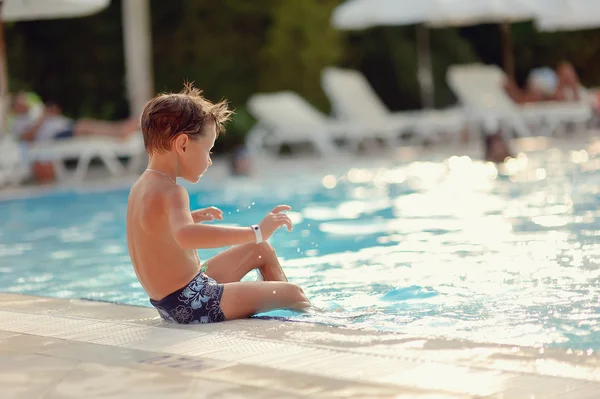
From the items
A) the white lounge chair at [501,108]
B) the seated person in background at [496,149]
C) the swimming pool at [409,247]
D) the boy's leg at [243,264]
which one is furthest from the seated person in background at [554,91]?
the boy's leg at [243,264]

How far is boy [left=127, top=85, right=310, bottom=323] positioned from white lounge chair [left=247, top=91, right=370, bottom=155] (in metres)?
11.5

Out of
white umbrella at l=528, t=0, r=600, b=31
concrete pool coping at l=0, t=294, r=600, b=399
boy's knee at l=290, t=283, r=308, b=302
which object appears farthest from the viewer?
white umbrella at l=528, t=0, r=600, b=31

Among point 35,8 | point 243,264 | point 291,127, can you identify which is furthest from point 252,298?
point 291,127

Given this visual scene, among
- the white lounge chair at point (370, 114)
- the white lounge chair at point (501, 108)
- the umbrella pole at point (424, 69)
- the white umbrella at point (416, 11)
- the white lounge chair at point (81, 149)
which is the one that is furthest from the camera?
the umbrella pole at point (424, 69)

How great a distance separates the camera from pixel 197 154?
4320 millimetres

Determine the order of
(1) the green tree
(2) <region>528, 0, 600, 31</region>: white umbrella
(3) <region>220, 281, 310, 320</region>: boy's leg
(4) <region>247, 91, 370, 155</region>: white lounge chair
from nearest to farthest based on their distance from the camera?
(3) <region>220, 281, 310, 320</region>: boy's leg, (4) <region>247, 91, 370, 155</region>: white lounge chair, (2) <region>528, 0, 600, 31</region>: white umbrella, (1) the green tree

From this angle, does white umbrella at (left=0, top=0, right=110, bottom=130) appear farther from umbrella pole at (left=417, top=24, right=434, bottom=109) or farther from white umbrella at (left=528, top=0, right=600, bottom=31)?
white umbrella at (left=528, top=0, right=600, bottom=31)

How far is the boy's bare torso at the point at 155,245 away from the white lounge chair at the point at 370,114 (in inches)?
483

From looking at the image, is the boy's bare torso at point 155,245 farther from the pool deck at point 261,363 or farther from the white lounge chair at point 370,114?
the white lounge chair at point 370,114

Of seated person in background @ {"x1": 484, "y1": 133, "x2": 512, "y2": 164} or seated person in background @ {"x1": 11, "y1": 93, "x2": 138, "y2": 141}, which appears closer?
seated person in background @ {"x1": 484, "y1": 133, "x2": 512, "y2": 164}

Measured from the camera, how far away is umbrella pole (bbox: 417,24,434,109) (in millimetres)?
19312

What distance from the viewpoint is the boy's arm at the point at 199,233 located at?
4105mm

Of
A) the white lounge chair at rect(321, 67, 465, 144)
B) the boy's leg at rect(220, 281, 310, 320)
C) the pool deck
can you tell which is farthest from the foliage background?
the pool deck

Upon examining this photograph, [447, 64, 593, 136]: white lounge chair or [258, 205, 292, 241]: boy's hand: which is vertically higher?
[447, 64, 593, 136]: white lounge chair
